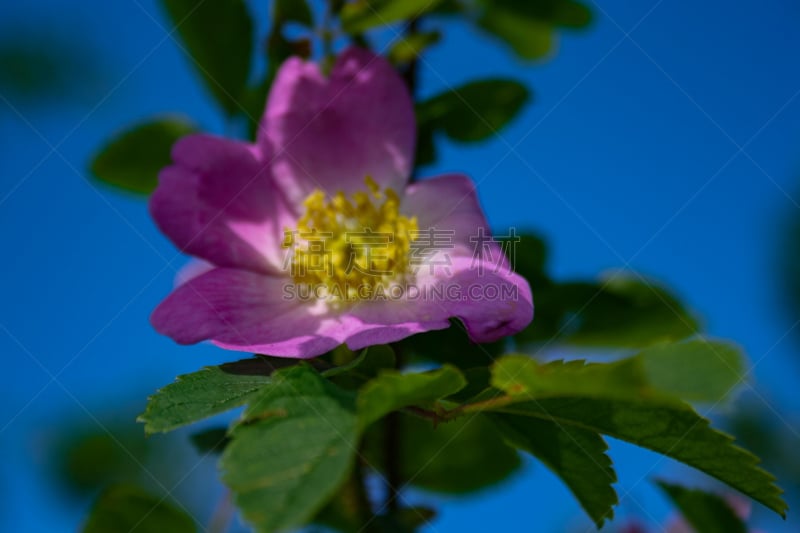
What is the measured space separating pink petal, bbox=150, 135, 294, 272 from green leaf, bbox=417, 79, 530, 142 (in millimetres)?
271

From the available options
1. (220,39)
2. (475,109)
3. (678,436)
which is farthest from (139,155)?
(678,436)

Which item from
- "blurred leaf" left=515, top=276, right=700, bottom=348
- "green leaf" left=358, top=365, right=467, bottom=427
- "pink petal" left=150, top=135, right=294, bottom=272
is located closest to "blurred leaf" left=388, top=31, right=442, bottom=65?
"pink petal" left=150, top=135, right=294, bottom=272

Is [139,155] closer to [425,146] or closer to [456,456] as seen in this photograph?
[425,146]

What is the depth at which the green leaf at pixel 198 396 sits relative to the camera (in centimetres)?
61

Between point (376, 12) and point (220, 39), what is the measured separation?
244 mm

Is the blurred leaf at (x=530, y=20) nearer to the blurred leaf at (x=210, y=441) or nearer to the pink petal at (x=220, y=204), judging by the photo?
the pink petal at (x=220, y=204)

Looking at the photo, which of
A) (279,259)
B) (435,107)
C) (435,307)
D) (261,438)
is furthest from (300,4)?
(261,438)

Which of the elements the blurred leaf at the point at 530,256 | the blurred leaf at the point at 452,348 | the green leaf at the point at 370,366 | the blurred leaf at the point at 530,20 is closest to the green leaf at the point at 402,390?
the green leaf at the point at 370,366

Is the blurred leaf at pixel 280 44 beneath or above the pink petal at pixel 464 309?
above

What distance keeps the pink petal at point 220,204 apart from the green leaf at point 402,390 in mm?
451

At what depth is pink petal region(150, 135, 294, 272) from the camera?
99 centimetres

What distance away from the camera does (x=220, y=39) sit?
45.7 inches

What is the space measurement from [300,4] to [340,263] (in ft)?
1.30

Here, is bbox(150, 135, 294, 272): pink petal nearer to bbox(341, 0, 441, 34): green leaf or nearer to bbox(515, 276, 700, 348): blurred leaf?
bbox(341, 0, 441, 34): green leaf
